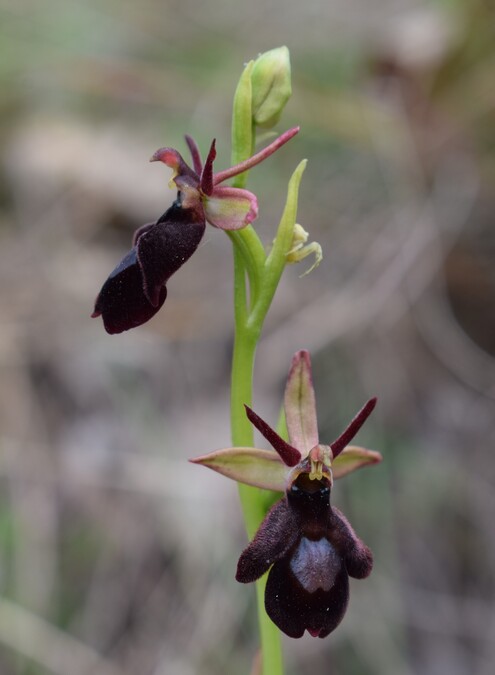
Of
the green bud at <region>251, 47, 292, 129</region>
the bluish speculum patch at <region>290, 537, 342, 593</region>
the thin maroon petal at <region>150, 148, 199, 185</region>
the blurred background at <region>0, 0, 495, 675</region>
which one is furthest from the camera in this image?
the blurred background at <region>0, 0, 495, 675</region>

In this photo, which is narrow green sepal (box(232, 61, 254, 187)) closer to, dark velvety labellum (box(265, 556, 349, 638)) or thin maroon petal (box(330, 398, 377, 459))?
thin maroon petal (box(330, 398, 377, 459))

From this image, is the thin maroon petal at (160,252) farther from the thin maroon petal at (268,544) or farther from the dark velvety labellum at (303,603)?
the dark velvety labellum at (303,603)

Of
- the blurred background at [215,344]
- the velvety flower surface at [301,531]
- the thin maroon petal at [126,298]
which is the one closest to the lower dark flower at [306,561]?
the velvety flower surface at [301,531]

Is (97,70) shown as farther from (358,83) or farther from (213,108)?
(358,83)

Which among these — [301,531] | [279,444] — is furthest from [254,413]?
[301,531]

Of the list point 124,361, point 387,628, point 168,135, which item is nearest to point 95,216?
point 168,135

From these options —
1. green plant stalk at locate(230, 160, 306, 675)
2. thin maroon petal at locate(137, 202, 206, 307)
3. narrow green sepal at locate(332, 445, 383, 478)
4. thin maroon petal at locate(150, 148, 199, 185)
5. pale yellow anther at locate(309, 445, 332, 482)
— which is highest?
thin maroon petal at locate(150, 148, 199, 185)

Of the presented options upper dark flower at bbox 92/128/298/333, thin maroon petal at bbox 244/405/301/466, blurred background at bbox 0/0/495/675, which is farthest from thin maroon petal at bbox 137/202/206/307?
blurred background at bbox 0/0/495/675

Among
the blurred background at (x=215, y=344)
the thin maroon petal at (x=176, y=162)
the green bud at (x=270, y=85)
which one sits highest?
the green bud at (x=270, y=85)

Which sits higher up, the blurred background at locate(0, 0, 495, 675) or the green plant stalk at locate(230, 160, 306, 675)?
the green plant stalk at locate(230, 160, 306, 675)
